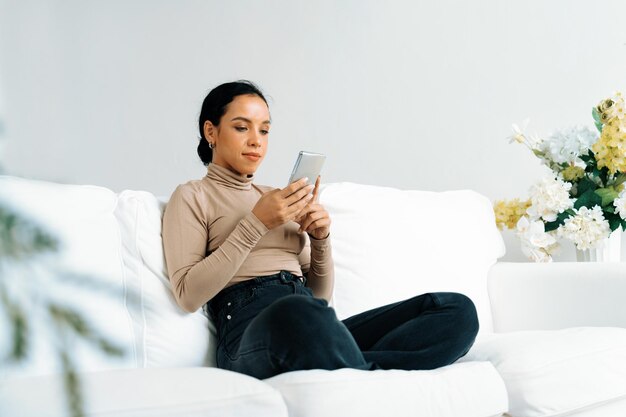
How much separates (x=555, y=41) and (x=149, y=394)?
2.42 m

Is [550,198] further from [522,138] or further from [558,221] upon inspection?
[522,138]

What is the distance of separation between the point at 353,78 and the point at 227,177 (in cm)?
127

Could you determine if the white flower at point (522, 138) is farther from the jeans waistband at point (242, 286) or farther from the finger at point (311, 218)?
the jeans waistband at point (242, 286)

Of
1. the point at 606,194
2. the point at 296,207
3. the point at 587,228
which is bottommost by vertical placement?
the point at 587,228

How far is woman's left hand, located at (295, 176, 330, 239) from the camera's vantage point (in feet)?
5.94

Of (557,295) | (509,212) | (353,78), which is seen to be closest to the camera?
(557,295)

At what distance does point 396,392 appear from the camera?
4.14 ft

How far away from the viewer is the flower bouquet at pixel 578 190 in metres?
2.45

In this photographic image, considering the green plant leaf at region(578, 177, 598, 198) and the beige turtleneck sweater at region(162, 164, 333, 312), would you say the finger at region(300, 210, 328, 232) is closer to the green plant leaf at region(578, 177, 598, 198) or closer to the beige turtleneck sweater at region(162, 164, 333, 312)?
the beige turtleneck sweater at region(162, 164, 333, 312)

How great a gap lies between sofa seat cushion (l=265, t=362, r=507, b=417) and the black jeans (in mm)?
62

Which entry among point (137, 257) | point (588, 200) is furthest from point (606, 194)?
point (137, 257)

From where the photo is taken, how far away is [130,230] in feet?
5.57

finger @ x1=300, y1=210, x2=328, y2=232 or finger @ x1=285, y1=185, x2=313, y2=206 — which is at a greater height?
finger @ x1=285, y1=185, x2=313, y2=206

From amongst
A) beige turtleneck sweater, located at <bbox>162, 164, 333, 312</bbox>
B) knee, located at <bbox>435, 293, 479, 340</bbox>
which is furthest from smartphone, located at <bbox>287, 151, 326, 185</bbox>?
knee, located at <bbox>435, 293, 479, 340</bbox>
